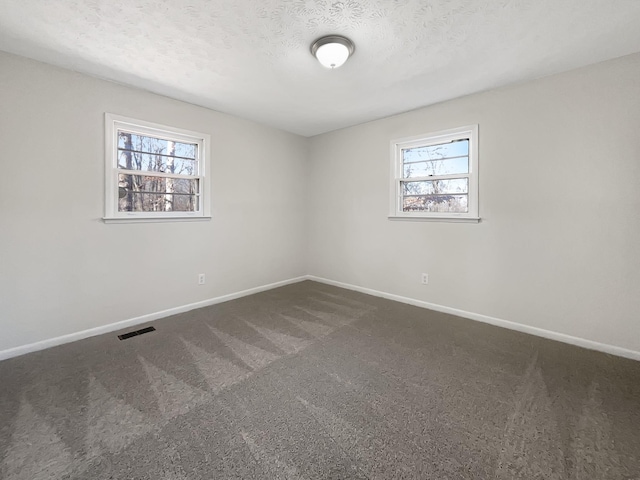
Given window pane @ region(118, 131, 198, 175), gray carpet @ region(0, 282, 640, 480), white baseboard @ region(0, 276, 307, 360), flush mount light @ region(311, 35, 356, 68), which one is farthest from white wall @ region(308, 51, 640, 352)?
window pane @ region(118, 131, 198, 175)

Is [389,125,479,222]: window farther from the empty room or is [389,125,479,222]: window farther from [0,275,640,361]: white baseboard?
[0,275,640,361]: white baseboard

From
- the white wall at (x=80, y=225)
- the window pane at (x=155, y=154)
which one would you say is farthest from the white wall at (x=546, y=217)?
the window pane at (x=155, y=154)

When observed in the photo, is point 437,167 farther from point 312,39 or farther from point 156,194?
point 156,194

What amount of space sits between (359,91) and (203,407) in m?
3.12

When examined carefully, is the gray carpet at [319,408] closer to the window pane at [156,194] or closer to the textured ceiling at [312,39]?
the window pane at [156,194]

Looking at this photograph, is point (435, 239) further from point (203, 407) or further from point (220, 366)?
point (203, 407)

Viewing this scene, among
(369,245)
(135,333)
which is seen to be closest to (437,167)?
(369,245)

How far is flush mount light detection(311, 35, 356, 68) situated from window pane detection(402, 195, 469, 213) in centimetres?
200

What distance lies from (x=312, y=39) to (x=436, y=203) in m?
2.33

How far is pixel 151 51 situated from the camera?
2184 mm

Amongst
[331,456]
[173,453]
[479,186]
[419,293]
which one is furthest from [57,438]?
[479,186]

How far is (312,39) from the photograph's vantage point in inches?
79.9

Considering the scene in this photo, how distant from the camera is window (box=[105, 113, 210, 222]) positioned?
2760mm

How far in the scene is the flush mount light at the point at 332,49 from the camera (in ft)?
6.58
